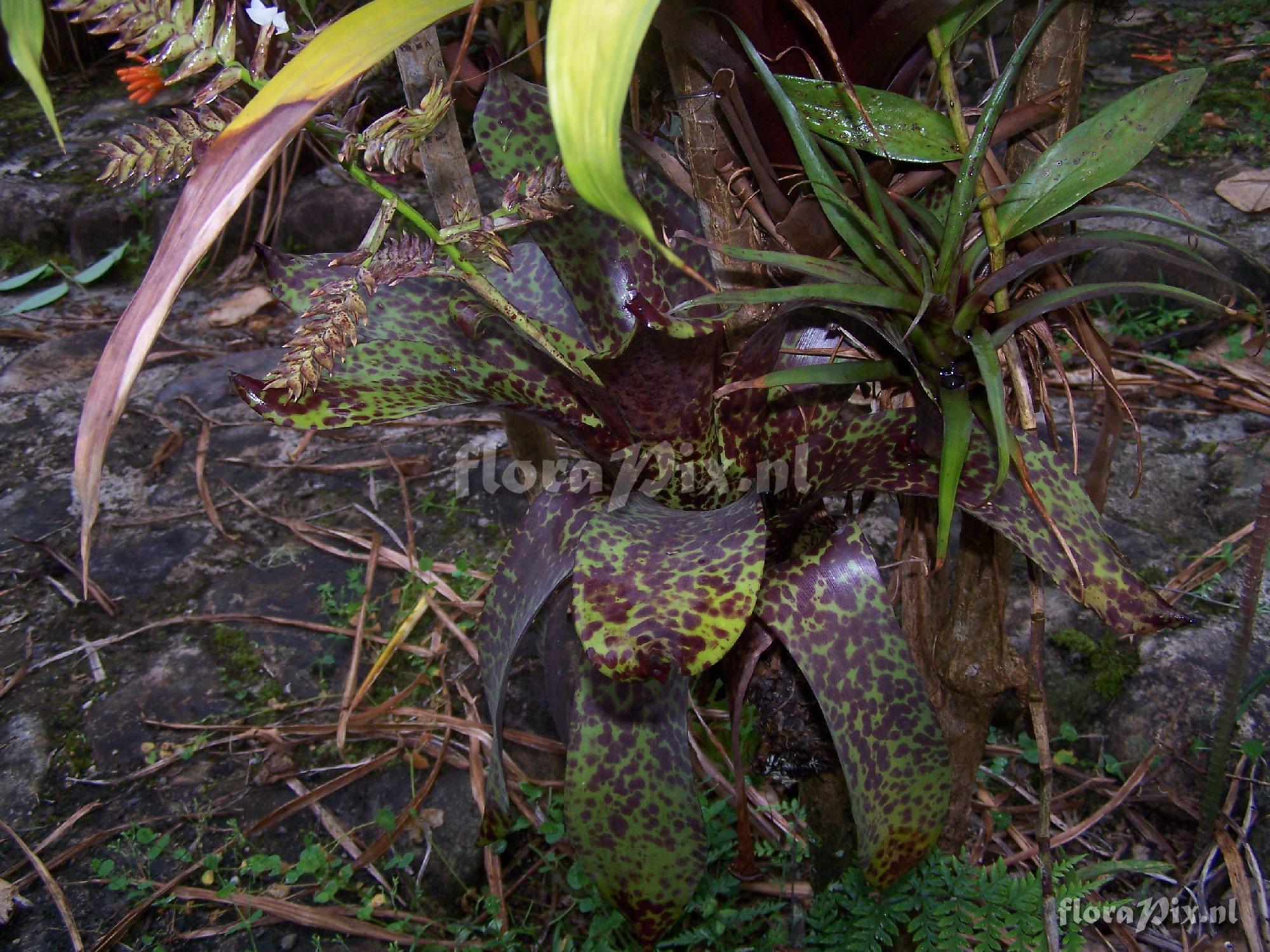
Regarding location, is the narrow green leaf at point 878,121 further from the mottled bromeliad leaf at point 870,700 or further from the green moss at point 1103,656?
the green moss at point 1103,656

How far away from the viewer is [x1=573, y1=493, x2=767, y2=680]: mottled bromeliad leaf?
0.67m

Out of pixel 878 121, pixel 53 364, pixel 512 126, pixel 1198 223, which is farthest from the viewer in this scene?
pixel 53 364

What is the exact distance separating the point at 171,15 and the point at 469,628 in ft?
3.69

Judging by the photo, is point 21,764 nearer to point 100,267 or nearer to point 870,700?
point 870,700

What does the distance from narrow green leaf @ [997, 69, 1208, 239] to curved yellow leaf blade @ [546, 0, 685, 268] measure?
51 cm

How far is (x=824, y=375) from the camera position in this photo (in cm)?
80

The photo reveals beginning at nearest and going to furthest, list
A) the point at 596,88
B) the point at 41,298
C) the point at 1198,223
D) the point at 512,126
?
the point at 596,88
the point at 512,126
the point at 1198,223
the point at 41,298

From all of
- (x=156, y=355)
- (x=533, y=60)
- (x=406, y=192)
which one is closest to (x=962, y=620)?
(x=533, y=60)

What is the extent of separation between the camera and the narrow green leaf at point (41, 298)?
2481 mm

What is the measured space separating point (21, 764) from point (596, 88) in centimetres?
145

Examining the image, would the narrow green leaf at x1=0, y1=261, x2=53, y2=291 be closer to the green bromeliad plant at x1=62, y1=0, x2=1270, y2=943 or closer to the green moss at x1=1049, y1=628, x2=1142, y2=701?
the green bromeliad plant at x1=62, y1=0, x2=1270, y2=943

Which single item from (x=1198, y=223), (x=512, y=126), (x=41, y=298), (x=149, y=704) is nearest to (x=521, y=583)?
(x=512, y=126)

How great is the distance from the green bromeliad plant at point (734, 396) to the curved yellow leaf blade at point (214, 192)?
47 mm

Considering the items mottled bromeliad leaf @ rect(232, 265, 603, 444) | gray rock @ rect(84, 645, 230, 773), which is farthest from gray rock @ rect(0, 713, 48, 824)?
mottled bromeliad leaf @ rect(232, 265, 603, 444)
